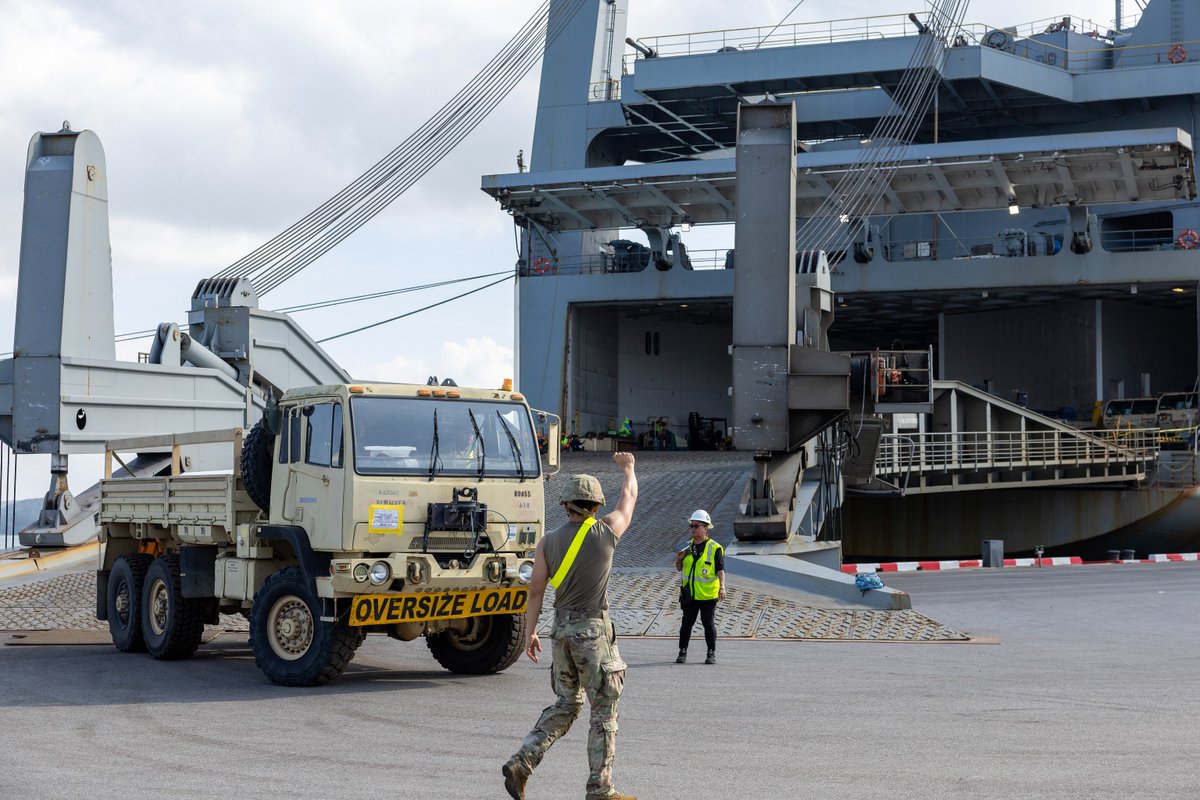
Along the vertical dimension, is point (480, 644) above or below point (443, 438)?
below

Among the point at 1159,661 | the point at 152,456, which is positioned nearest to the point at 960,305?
the point at 152,456

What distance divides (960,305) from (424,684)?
42.5 metres

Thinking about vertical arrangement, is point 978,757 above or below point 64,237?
below

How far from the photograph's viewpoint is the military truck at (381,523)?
36.7 ft

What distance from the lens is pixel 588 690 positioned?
6.86 m

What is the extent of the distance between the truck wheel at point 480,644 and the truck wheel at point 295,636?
51.2 inches

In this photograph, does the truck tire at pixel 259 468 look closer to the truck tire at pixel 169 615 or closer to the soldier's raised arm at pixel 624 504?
the truck tire at pixel 169 615

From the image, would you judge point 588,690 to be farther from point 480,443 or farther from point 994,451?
point 994,451

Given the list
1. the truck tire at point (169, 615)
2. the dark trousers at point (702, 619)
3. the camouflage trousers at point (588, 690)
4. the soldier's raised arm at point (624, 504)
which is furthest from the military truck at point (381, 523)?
the camouflage trousers at point (588, 690)

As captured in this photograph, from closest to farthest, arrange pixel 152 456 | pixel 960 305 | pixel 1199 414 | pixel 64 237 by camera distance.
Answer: pixel 64 237 < pixel 152 456 < pixel 1199 414 < pixel 960 305

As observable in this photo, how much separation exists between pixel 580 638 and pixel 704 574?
675 cm

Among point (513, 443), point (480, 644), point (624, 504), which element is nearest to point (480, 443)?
point (513, 443)

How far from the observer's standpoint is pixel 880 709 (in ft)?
33.1

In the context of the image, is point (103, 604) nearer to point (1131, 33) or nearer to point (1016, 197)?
point (1016, 197)
